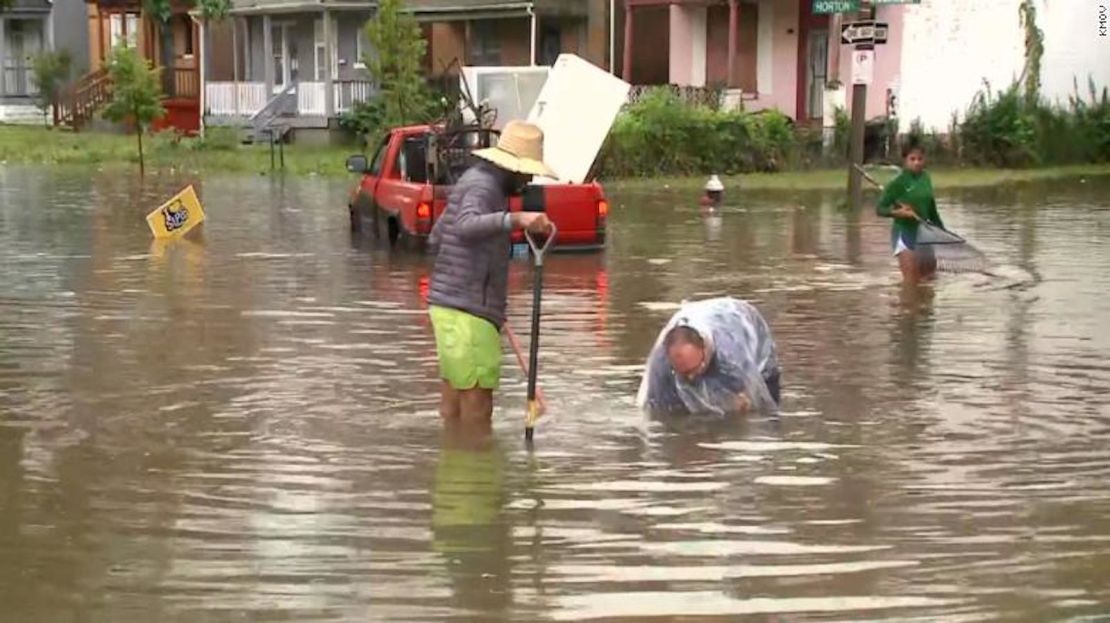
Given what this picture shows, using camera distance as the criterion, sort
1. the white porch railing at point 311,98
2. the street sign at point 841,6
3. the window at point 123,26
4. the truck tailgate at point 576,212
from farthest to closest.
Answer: the window at point 123,26, the white porch railing at point 311,98, the street sign at point 841,6, the truck tailgate at point 576,212

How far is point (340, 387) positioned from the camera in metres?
10.8

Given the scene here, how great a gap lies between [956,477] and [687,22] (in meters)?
34.1

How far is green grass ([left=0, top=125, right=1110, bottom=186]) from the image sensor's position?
3033cm

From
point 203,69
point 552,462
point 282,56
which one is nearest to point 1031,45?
point 282,56

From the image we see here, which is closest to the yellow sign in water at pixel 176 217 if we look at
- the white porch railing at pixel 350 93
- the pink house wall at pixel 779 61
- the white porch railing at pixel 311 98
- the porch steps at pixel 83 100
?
the pink house wall at pixel 779 61

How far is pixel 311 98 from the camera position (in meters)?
44.2

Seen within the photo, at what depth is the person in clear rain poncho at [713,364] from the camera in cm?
920

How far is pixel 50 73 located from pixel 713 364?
43.5m

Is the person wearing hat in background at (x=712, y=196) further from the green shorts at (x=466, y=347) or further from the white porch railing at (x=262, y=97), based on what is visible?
the white porch railing at (x=262, y=97)

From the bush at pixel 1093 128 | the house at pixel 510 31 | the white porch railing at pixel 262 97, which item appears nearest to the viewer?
the bush at pixel 1093 128

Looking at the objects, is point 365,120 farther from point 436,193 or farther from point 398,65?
point 436,193

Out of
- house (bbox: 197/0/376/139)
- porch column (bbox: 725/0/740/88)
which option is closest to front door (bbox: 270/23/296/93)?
house (bbox: 197/0/376/139)

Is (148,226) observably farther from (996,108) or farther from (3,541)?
(996,108)

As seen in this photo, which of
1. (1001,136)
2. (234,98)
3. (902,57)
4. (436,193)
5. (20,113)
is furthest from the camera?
(20,113)
